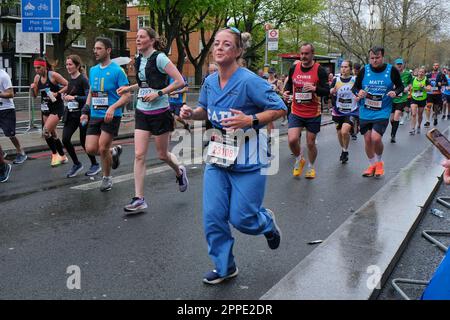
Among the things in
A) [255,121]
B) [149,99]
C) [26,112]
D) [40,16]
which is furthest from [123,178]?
[26,112]

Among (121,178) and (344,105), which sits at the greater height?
(344,105)

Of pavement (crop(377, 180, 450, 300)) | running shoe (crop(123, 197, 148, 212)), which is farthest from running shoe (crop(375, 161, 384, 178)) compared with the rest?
running shoe (crop(123, 197, 148, 212))

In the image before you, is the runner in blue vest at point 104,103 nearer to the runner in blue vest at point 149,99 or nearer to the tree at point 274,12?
the runner in blue vest at point 149,99

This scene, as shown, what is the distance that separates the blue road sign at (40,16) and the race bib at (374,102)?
8.06 m

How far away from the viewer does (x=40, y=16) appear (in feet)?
41.4

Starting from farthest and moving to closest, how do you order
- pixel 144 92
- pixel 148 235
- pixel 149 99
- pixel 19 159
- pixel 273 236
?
1. pixel 19 159
2. pixel 144 92
3. pixel 149 99
4. pixel 148 235
5. pixel 273 236

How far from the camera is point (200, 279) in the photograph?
12.6 feet

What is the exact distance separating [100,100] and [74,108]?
162 cm

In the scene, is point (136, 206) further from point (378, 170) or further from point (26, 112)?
point (26, 112)

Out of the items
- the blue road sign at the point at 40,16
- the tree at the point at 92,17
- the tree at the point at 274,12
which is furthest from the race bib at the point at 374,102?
the tree at the point at 274,12

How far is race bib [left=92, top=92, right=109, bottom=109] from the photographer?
22.1 ft

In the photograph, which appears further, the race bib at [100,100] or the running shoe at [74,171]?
the running shoe at [74,171]

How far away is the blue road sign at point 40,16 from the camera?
12602 mm
